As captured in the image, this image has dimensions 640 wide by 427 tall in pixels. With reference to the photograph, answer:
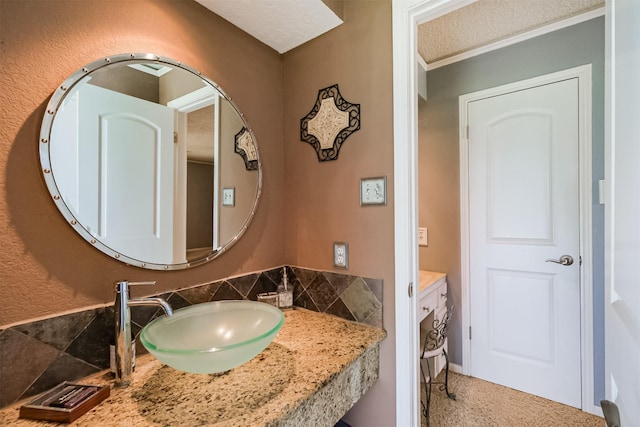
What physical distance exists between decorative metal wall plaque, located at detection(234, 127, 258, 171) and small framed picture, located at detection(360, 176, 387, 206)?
0.52m

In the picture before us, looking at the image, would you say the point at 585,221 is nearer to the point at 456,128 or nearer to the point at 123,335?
the point at 456,128

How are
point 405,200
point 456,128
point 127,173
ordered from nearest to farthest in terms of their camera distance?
point 127,173, point 405,200, point 456,128

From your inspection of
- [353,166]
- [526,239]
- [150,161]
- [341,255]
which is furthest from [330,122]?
[526,239]

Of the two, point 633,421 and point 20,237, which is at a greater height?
point 20,237

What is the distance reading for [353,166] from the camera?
1.23 metres

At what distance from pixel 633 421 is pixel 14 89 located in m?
1.59

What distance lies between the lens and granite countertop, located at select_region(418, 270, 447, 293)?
1807 millimetres

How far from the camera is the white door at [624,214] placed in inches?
20.3

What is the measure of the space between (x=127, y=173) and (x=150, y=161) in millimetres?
89

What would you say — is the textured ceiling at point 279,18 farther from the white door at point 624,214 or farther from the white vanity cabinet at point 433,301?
the white vanity cabinet at point 433,301

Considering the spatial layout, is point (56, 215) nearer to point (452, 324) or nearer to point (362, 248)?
point (362, 248)

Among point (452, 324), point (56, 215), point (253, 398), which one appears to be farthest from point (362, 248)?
point (452, 324)

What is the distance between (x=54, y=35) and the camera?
784 mm

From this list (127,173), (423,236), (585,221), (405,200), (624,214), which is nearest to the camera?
(624,214)
